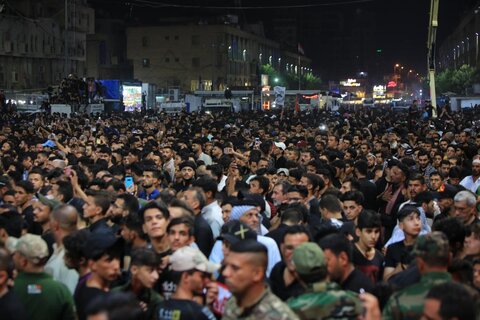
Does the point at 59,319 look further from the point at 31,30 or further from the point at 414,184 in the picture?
the point at 31,30

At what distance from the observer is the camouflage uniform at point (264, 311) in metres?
4.34

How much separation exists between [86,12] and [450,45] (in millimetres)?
69653

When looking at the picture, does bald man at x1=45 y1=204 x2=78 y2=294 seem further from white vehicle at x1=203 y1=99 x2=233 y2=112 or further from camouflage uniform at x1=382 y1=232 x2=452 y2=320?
white vehicle at x1=203 y1=99 x2=233 y2=112

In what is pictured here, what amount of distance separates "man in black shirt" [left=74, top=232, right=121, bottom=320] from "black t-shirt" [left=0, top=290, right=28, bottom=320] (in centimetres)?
51

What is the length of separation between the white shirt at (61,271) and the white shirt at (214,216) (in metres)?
2.01

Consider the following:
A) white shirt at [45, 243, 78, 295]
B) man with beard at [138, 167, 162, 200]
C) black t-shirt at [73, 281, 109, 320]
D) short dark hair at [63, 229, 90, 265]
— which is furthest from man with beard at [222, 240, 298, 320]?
man with beard at [138, 167, 162, 200]

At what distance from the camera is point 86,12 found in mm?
73125

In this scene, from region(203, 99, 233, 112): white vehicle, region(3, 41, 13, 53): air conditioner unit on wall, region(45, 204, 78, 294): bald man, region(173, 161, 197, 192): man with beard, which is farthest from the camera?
region(3, 41, 13, 53): air conditioner unit on wall

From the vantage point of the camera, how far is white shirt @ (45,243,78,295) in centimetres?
629

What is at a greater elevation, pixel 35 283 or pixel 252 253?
pixel 252 253

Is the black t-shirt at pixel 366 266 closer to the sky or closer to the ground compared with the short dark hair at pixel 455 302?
closer to the ground

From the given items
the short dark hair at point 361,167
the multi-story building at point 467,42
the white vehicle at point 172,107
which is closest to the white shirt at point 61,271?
the short dark hair at point 361,167

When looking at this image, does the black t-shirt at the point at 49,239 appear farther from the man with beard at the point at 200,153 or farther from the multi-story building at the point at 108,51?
the multi-story building at the point at 108,51

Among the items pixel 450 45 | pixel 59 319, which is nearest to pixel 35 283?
pixel 59 319
